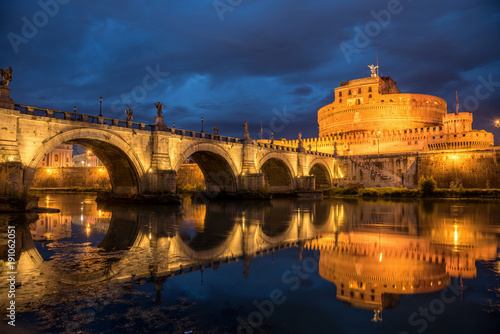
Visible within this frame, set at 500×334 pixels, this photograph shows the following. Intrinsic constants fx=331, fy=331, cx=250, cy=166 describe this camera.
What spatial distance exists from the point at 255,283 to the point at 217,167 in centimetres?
2929

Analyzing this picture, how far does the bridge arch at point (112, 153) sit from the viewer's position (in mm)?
20297

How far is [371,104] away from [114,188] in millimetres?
63036

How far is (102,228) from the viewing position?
43.9 ft

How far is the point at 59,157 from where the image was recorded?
76.1m

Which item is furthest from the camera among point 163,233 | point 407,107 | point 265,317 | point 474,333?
point 407,107

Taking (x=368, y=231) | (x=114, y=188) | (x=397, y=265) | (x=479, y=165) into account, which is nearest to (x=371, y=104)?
(x=479, y=165)

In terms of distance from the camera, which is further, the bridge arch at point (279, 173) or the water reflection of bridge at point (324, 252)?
the bridge arch at point (279, 173)

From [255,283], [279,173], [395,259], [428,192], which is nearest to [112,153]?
[255,283]

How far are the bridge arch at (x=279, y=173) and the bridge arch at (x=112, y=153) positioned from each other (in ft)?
65.7

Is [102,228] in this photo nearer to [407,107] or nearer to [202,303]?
[202,303]

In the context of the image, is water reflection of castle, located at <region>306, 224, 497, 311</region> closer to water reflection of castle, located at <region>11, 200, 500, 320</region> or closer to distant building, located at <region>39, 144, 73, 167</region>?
water reflection of castle, located at <region>11, 200, 500, 320</region>

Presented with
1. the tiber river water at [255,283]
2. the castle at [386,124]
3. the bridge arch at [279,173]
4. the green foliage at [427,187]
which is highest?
the castle at [386,124]

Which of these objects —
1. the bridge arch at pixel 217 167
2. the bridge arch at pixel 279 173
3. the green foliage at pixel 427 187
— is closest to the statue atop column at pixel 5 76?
the bridge arch at pixel 217 167

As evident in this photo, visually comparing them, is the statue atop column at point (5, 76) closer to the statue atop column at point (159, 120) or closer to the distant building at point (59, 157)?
the statue atop column at point (159, 120)
